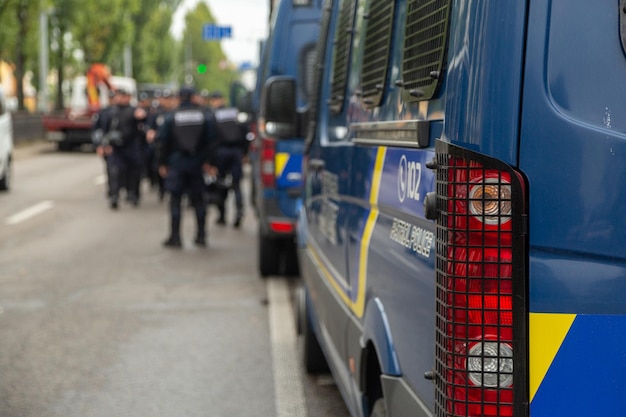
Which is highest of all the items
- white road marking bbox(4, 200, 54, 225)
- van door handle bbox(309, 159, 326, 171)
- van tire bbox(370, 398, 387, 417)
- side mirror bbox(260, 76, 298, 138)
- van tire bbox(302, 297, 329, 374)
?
side mirror bbox(260, 76, 298, 138)

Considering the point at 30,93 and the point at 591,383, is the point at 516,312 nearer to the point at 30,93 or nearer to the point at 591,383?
the point at 591,383

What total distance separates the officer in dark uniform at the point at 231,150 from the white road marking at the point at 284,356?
543cm

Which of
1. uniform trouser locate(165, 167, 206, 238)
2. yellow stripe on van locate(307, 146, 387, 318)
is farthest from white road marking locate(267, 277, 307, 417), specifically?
uniform trouser locate(165, 167, 206, 238)

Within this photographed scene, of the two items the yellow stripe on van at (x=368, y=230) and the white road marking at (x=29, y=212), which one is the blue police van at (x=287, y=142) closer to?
the yellow stripe on van at (x=368, y=230)

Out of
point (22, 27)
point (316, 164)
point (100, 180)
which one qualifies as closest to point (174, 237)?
point (316, 164)

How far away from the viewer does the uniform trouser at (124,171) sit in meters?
19.0

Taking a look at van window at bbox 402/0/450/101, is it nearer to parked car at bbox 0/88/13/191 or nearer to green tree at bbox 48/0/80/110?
parked car at bbox 0/88/13/191

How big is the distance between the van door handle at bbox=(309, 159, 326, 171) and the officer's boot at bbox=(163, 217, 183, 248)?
7.28 metres

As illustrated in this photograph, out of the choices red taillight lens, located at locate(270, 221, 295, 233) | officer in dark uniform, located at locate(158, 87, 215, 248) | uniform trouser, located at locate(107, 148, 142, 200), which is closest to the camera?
red taillight lens, located at locate(270, 221, 295, 233)

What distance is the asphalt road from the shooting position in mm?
6395

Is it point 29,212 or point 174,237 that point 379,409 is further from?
point 29,212

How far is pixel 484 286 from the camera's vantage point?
272cm

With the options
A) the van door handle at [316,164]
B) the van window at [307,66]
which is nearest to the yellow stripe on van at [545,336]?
the van door handle at [316,164]

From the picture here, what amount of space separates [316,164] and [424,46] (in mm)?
2731
